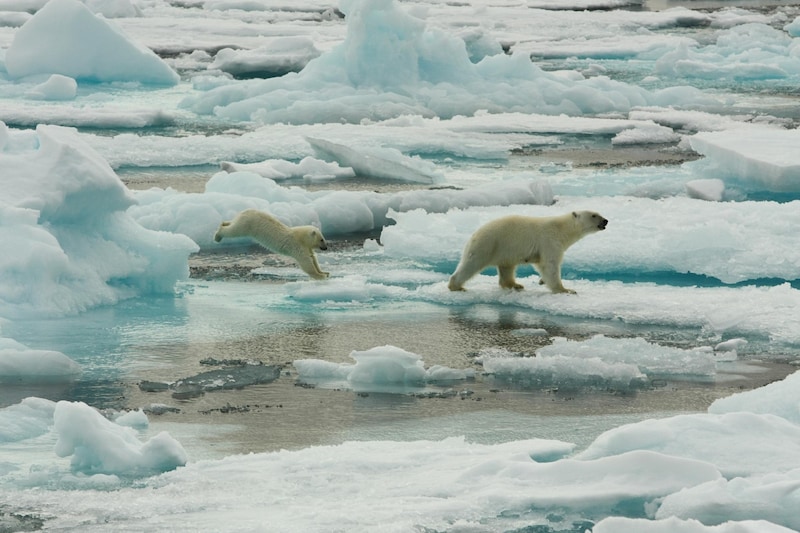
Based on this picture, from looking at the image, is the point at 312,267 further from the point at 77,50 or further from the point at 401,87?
the point at 77,50

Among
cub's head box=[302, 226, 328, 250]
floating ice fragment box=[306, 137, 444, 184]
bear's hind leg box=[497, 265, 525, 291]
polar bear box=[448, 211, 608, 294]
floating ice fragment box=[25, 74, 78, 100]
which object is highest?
polar bear box=[448, 211, 608, 294]

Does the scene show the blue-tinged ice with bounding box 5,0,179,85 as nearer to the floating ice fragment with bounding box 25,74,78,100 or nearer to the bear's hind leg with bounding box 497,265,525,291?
the floating ice fragment with bounding box 25,74,78,100

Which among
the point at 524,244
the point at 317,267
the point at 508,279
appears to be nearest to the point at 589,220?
the point at 524,244

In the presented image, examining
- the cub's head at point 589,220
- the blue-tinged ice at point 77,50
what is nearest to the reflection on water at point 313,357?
the cub's head at point 589,220

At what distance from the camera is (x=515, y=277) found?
786 cm

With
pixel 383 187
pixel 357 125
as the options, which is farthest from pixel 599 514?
pixel 357 125

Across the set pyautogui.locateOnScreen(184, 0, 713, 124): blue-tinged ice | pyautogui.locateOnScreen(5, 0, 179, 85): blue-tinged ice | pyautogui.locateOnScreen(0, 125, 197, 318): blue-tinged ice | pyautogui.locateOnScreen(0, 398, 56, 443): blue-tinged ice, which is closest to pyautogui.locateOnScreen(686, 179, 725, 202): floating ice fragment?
pyautogui.locateOnScreen(0, 125, 197, 318): blue-tinged ice

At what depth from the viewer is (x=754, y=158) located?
10.5 m

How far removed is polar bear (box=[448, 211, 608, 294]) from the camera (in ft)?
23.6

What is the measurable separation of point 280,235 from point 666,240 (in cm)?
231

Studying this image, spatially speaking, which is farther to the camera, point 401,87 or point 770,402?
point 401,87

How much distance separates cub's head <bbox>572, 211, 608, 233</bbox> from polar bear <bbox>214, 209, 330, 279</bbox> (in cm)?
149

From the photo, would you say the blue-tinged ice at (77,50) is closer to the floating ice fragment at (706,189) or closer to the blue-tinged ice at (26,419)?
the floating ice fragment at (706,189)

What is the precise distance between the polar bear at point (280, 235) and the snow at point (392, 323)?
17 centimetres
